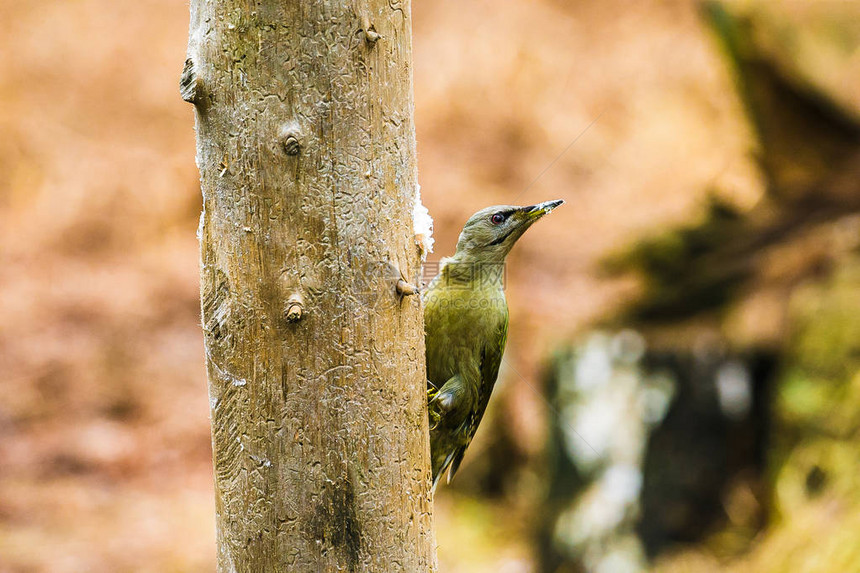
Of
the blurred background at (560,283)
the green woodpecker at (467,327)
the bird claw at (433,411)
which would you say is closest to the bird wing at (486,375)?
the green woodpecker at (467,327)

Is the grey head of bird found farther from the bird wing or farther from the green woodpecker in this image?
the bird wing

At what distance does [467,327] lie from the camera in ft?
10.5

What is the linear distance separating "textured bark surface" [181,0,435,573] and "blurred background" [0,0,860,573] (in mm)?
3060

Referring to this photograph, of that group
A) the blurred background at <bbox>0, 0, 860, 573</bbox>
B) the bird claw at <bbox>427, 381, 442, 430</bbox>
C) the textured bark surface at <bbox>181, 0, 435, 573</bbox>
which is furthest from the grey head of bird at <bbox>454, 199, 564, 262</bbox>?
the blurred background at <bbox>0, 0, 860, 573</bbox>

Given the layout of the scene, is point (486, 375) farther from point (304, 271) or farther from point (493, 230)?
point (304, 271)

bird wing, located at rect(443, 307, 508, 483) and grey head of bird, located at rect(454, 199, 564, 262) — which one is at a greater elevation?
grey head of bird, located at rect(454, 199, 564, 262)

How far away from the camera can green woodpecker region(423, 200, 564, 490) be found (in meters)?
3.06

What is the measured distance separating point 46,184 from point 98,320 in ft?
7.11

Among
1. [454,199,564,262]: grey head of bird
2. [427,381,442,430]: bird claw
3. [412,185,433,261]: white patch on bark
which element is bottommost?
[427,381,442,430]: bird claw

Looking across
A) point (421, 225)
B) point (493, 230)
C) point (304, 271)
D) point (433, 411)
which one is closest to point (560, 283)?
point (493, 230)

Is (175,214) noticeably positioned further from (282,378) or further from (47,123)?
(282,378)

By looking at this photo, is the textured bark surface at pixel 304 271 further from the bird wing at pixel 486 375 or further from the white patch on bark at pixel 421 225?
the bird wing at pixel 486 375

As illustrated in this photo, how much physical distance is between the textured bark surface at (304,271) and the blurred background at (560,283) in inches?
120

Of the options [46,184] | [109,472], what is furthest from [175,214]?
[109,472]
